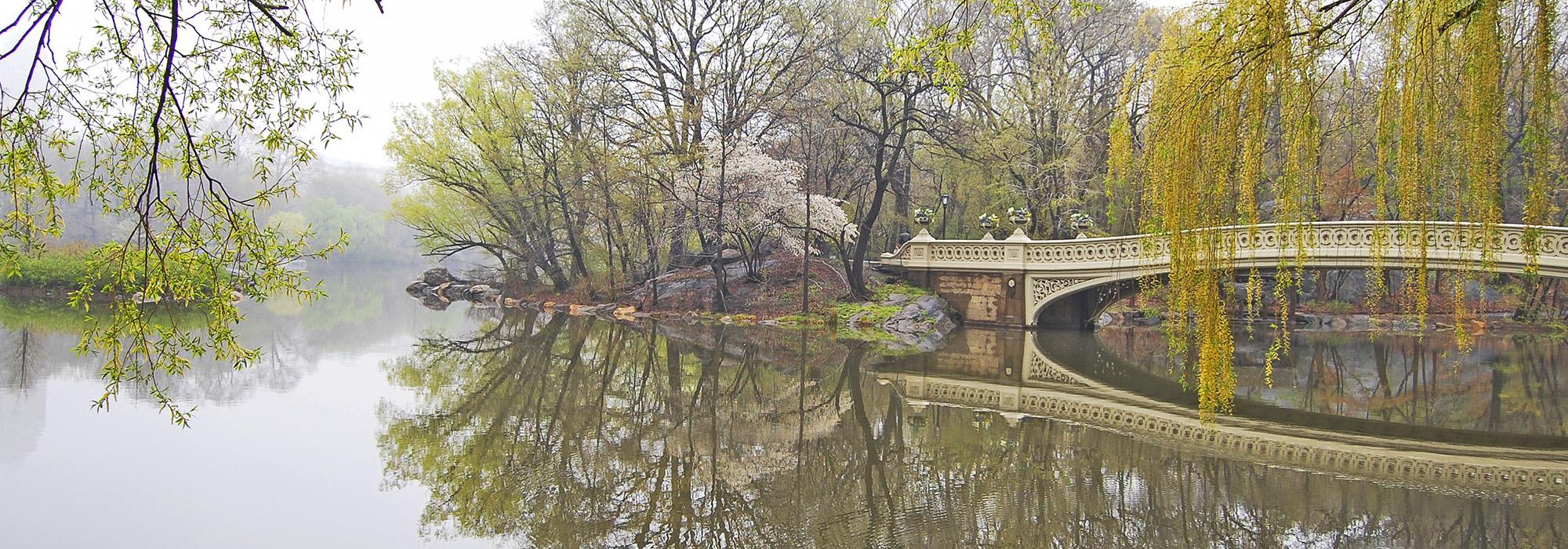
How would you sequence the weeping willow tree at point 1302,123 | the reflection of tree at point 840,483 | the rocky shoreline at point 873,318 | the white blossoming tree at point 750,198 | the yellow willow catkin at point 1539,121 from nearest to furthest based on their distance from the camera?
the yellow willow catkin at point 1539,121
the weeping willow tree at point 1302,123
the reflection of tree at point 840,483
the rocky shoreline at point 873,318
the white blossoming tree at point 750,198

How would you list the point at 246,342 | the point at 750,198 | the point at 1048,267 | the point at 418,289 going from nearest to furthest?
the point at 246,342 < the point at 1048,267 < the point at 750,198 < the point at 418,289

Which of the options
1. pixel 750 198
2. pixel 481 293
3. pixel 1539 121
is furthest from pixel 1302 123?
pixel 481 293

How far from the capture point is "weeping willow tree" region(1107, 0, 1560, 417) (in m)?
3.71

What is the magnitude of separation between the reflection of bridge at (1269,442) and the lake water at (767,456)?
0.04 m

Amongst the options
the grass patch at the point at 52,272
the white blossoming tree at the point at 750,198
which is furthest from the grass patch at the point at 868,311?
the grass patch at the point at 52,272

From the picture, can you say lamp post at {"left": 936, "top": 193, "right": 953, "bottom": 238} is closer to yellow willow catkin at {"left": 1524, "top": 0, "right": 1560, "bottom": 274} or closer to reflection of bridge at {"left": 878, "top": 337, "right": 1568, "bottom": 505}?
reflection of bridge at {"left": 878, "top": 337, "right": 1568, "bottom": 505}

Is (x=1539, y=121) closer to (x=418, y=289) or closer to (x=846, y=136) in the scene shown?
(x=846, y=136)

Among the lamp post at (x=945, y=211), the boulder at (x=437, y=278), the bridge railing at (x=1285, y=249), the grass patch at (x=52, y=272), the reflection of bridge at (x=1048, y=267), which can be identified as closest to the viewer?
the bridge railing at (x=1285, y=249)

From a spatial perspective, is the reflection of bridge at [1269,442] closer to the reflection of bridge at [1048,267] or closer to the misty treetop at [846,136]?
the misty treetop at [846,136]

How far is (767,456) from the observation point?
24.1 ft

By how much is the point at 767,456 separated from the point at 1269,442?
4280 millimetres

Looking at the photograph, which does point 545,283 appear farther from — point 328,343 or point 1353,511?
point 1353,511

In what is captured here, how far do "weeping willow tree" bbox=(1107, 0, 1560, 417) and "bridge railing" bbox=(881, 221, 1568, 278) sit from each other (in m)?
0.08

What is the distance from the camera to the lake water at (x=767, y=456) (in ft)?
17.7
